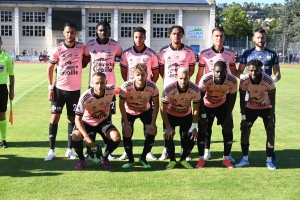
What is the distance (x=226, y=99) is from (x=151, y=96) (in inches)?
49.9

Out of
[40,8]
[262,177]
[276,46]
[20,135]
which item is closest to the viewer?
[262,177]

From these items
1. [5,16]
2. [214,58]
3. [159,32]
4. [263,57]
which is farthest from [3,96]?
[5,16]

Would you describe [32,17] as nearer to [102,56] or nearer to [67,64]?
[67,64]

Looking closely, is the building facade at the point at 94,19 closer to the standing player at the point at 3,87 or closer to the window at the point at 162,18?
the window at the point at 162,18

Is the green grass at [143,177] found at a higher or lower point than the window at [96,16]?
lower

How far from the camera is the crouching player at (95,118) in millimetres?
6402

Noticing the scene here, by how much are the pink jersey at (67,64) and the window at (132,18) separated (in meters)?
60.5

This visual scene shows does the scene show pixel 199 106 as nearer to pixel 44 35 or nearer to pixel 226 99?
pixel 226 99

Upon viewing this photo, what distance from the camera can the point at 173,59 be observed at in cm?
729

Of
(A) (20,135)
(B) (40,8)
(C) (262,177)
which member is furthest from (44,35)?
(C) (262,177)

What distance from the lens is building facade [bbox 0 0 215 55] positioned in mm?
64938

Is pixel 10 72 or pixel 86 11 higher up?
pixel 86 11

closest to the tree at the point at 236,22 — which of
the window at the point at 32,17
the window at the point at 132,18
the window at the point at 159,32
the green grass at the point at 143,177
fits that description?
the window at the point at 159,32

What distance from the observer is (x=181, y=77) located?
641 cm
